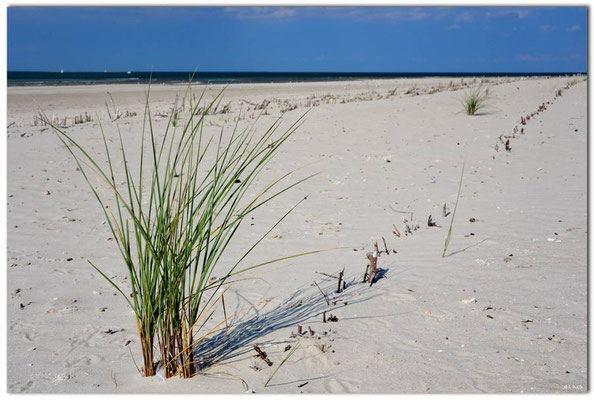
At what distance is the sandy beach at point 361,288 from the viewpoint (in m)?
1.98

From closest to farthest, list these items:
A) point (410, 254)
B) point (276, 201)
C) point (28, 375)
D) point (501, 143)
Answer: point (28, 375), point (410, 254), point (276, 201), point (501, 143)

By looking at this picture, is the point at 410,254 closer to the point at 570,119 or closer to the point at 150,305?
the point at 150,305

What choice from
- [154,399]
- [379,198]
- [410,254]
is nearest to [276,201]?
[379,198]

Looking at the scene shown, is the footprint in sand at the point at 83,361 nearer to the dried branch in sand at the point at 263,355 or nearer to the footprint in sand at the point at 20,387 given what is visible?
the footprint in sand at the point at 20,387

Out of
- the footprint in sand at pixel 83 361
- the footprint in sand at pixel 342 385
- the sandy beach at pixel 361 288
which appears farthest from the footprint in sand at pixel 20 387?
the footprint in sand at pixel 342 385

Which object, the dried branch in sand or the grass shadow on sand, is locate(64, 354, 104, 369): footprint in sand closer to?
the grass shadow on sand

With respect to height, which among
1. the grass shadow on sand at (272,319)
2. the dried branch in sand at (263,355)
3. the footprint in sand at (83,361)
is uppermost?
the dried branch in sand at (263,355)

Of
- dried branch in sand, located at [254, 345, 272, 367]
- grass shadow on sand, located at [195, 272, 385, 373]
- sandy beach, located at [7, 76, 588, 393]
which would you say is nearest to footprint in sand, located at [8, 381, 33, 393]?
sandy beach, located at [7, 76, 588, 393]

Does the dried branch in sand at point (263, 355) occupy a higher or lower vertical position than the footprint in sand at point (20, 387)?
higher

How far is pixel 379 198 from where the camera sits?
4.86 meters

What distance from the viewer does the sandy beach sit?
6.50 ft

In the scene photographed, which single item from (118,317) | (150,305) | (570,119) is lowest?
(118,317)

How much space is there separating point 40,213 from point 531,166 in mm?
4843

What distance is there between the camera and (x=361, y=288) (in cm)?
279
